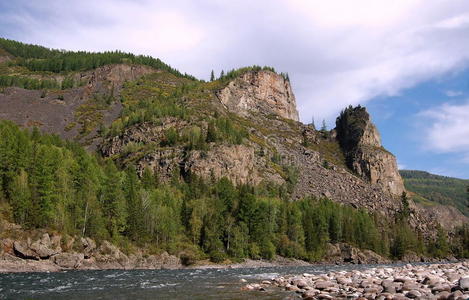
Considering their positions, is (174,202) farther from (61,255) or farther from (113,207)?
(61,255)

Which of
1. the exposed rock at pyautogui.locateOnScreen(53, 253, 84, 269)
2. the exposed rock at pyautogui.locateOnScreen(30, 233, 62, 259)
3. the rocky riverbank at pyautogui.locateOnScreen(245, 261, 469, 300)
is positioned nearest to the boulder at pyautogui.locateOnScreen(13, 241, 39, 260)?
the exposed rock at pyautogui.locateOnScreen(30, 233, 62, 259)

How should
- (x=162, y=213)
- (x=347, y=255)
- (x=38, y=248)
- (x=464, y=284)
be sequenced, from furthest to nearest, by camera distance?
(x=347, y=255) < (x=162, y=213) < (x=38, y=248) < (x=464, y=284)

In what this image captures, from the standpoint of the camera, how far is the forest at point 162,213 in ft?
256

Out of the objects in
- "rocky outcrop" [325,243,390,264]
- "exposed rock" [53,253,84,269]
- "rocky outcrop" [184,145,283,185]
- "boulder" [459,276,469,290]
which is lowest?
"rocky outcrop" [325,243,390,264]

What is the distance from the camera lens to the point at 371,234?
501ft

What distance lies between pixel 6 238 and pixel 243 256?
2414 inches

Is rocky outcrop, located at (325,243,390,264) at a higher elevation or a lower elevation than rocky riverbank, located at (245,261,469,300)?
lower

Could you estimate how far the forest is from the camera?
78.1 m

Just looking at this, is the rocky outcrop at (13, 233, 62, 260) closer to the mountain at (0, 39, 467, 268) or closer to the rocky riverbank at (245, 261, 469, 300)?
the mountain at (0, 39, 467, 268)

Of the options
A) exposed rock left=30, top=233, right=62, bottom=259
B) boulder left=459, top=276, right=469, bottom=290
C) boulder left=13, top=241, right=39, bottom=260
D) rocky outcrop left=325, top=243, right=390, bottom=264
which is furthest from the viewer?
rocky outcrop left=325, top=243, right=390, bottom=264

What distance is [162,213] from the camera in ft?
346

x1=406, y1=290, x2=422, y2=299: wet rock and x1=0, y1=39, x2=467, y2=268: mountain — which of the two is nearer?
x1=406, y1=290, x2=422, y2=299: wet rock

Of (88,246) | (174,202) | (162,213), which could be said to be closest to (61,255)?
(88,246)

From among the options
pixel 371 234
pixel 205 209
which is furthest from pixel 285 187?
pixel 205 209
